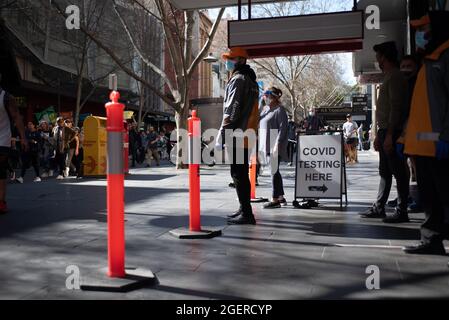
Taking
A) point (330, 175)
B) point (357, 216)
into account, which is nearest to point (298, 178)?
point (330, 175)

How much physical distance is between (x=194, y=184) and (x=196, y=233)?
54cm

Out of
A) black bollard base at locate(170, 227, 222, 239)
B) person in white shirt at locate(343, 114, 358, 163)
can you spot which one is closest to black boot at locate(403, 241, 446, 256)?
black bollard base at locate(170, 227, 222, 239)

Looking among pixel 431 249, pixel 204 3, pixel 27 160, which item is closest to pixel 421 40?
pixel 431 249

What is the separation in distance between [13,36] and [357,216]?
23.0 meters

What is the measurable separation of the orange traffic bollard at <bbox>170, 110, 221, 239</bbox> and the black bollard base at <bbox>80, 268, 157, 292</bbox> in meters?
1.68

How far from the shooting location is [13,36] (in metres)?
25.8

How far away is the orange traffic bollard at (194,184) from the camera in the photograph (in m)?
5.71

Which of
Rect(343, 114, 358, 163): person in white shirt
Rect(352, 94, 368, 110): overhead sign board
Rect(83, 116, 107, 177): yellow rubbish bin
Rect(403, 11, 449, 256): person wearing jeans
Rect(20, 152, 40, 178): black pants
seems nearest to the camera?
Rect(403, 11, 449, 256): person wearing jeans

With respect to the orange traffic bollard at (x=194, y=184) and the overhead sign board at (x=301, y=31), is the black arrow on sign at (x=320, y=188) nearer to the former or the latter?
the overhead sign board at (x=301, y=31)

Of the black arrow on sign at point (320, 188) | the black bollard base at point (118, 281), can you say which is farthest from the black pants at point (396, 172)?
the black bollard base at point (118, 281)

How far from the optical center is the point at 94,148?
16.9 meters

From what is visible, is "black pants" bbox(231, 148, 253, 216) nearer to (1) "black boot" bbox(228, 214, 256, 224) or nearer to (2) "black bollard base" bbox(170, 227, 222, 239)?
(1) "black boot" bbox(228, 214, 256, 224)

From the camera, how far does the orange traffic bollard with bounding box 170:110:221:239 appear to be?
18.7 feet
